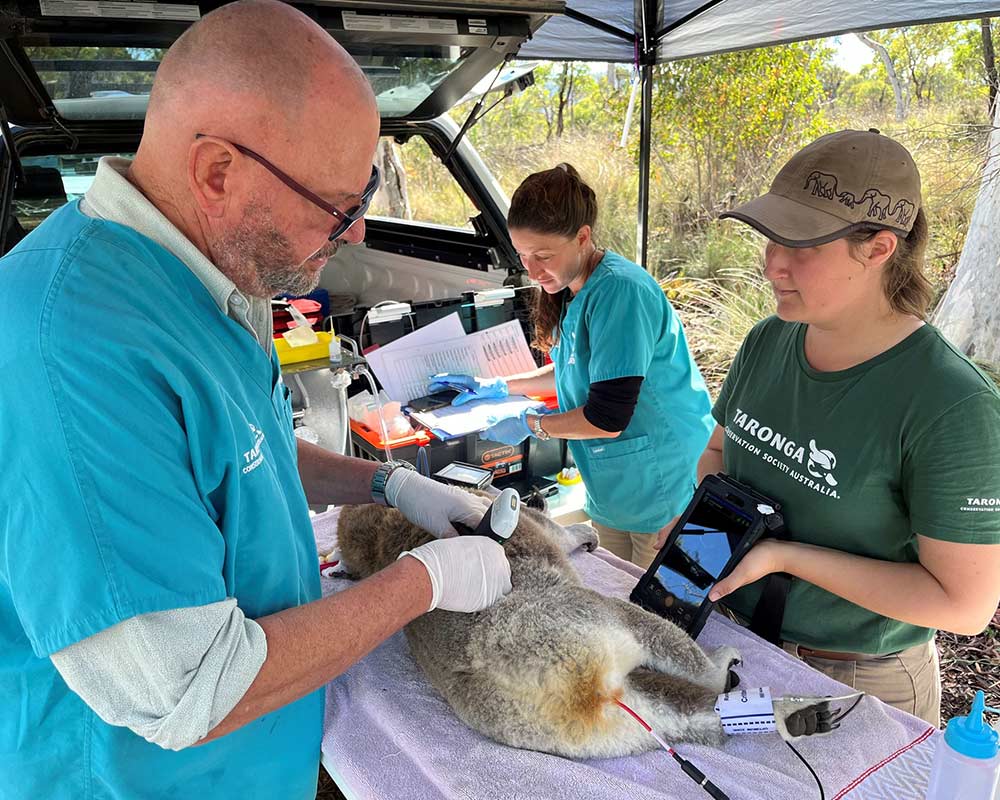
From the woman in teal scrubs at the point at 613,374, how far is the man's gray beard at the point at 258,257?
1438mm

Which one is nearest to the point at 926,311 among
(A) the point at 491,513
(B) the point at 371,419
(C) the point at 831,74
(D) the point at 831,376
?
(D) the point at 831,376

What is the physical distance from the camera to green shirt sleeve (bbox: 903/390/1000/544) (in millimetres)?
1393

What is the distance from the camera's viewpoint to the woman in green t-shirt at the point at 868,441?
4.69ft

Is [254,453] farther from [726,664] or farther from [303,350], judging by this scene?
[303,350]

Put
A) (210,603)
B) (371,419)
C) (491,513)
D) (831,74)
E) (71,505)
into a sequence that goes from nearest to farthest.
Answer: (71,505) → (210,603) → (491,513) → (371,419) → (831,74)

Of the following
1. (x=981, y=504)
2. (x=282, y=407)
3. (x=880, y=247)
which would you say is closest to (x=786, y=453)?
(x=981, y=504)

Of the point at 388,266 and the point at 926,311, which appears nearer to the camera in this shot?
the point at 926,311

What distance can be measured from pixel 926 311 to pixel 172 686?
5.55 feet

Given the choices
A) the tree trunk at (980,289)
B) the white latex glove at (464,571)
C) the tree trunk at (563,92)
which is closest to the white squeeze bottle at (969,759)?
the white latex glove at (464,571)

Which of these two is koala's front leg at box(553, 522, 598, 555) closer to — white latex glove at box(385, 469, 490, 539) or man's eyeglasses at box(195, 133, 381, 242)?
white latex glove at box(385, 469, 490, 539)

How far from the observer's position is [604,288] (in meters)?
2.56

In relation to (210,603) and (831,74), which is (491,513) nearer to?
(210,603)

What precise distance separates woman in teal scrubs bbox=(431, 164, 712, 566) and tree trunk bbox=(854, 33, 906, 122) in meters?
11.6

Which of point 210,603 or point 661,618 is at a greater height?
point 210,603
